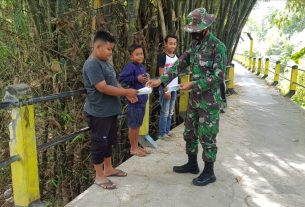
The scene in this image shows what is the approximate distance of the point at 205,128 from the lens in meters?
3.22

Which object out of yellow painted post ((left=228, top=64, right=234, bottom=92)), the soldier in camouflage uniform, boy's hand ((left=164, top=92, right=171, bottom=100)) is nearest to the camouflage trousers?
the soldier in camouflage uniform

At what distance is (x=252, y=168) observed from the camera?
154 inches

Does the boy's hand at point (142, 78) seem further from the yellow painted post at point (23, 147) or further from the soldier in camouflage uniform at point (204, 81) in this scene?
the yellow painted post at point (23, 147)

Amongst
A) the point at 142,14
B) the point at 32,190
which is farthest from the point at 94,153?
the point at 142,14

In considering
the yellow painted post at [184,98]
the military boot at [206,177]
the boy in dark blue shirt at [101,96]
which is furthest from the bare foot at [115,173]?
the yellow painted post at [184,98]

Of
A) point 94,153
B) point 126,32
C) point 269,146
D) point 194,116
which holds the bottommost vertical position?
point 269,146

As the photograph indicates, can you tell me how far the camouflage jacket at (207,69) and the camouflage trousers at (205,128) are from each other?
8 centimetres

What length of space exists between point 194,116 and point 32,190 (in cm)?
158

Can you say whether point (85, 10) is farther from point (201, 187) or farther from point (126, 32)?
point (201, 187)

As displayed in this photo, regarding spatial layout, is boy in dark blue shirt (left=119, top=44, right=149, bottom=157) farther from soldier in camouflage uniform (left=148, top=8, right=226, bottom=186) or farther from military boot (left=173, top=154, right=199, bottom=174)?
military boot (left=173, top=154, right=199, bottom=174)

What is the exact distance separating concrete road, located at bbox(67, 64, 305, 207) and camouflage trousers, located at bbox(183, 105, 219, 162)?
35cm

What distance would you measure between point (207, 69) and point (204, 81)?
13 cm

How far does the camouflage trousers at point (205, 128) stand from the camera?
126 inches

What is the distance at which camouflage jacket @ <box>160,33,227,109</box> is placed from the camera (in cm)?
312
